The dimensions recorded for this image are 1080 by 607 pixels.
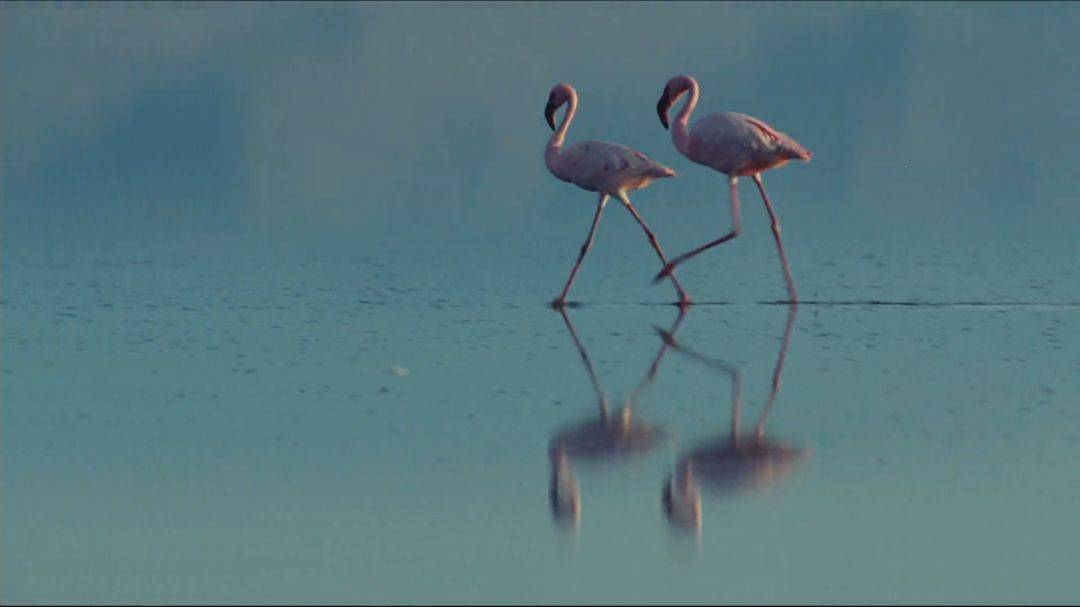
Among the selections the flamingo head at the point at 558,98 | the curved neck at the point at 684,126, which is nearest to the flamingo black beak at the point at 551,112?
the flamingo head at the point at 558,98

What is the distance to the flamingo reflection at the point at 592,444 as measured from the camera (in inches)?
214

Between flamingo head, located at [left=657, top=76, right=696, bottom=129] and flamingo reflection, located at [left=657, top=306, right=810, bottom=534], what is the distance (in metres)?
4.89

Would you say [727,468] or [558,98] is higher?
[558,98]

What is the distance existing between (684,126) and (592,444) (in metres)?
5.21

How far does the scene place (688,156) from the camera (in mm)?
11250

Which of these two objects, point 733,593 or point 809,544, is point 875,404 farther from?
point 733,593

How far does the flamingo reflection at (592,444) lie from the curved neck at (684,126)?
153 inches

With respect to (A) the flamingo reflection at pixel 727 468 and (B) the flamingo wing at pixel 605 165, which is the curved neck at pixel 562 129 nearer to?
(B) the flamingo wing at pixel 605 165

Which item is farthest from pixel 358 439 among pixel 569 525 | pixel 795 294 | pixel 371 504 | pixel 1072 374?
pixel 795 294

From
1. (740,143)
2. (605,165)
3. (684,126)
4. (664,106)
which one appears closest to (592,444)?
(740,143)

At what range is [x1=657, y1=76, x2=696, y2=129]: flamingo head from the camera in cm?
1174

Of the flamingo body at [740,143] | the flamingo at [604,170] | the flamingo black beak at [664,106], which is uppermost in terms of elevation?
the flamingo black beak at [664,106]

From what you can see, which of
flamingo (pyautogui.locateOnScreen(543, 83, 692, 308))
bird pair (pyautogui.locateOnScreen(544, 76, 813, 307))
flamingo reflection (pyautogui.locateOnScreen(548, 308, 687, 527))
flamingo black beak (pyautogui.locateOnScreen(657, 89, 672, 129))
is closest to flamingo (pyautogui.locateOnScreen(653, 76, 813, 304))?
bird pair (pyautogui.locateOnScreen(544, 76, 813, 307))

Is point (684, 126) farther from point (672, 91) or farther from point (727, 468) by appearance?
point (727, 468)
